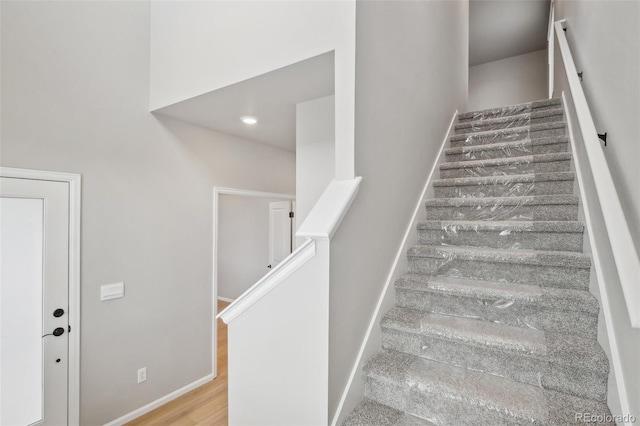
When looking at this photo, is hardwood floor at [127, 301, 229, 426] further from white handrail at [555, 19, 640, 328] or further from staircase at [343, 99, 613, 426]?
white handrail at [555, 19, 640, 328]

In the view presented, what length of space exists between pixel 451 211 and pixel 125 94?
8.93 feet

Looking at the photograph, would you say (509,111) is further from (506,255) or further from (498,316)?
(498,316)

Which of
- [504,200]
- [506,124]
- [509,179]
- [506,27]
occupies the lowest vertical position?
[504,200]

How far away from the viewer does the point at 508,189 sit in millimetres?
2207

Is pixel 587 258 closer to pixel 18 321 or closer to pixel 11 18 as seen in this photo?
pixel 18 321

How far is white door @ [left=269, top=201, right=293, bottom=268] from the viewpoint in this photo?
493 centimetres

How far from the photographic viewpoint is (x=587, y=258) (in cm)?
149

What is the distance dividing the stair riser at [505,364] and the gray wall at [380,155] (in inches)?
9.9

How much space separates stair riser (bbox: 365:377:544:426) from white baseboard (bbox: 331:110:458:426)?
0.09 m

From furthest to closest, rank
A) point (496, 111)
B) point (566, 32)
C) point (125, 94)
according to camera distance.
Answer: point (496, 111) < point (566, 32) < point (125, 94)

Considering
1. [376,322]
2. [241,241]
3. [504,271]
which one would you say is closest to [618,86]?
[504,271]

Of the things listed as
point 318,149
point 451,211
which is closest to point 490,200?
point 451,211

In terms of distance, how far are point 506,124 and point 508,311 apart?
2059 mm

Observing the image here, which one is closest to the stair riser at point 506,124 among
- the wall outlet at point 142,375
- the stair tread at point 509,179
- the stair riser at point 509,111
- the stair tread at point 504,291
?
the stair riser at point 509,111
